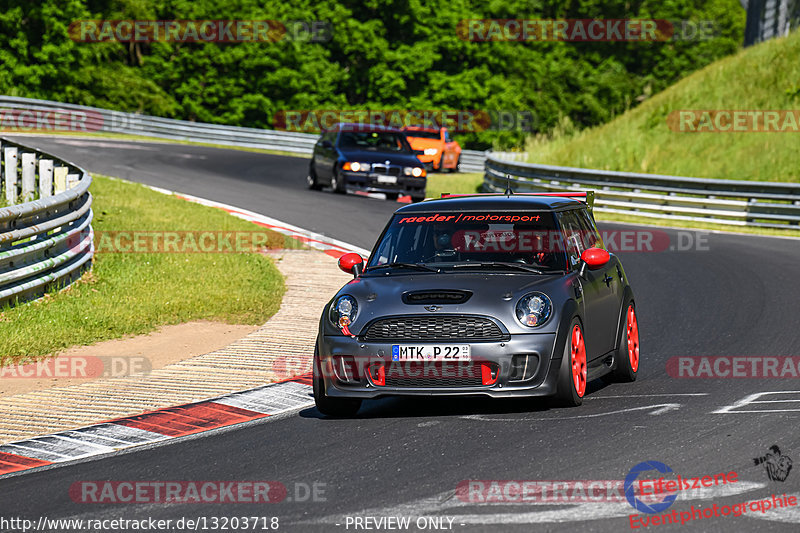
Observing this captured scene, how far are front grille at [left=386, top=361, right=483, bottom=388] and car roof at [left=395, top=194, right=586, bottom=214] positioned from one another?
175 centimetres

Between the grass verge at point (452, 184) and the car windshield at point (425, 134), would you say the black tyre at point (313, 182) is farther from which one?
the car windshield at point (425, 134)

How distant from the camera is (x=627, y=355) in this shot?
31.6 feet

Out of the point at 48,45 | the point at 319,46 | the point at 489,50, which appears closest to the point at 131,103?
the point at 48,45

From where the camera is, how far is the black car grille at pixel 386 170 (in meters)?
27.3

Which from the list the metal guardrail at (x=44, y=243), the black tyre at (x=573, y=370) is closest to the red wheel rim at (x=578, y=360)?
the black tyre at (x=573, y=370)

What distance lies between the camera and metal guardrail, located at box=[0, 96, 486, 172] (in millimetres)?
45406

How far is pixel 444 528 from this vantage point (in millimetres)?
5500

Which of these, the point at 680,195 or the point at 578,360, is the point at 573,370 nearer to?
the point at 578,360

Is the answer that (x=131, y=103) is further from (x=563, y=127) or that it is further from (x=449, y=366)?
(x=449, y=366)

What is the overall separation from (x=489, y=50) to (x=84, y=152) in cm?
3333

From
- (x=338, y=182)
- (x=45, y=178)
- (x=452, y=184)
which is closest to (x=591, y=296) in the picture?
(x=45, y=178)

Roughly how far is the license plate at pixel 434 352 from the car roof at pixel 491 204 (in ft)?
5.51

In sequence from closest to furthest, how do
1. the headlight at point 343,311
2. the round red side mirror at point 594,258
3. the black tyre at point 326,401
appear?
1. the headlight at point 343,311
2. the black tyre at point 326,401
3. the round red side mirror at point 594,258

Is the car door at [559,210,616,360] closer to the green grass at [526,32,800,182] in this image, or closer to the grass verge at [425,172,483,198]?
the grass verge at [425,172,483,198]
